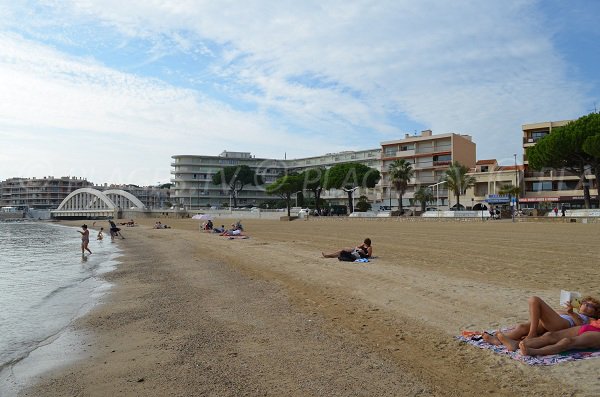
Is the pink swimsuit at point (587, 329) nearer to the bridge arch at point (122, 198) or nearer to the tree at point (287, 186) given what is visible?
the tree at point (287, 186)

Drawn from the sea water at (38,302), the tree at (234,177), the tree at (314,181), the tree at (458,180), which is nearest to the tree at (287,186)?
the tree at (314,181)

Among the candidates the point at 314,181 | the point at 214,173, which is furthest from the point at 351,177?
the point at 214,173

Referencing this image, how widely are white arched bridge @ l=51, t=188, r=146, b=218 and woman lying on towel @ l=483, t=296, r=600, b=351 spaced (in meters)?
125

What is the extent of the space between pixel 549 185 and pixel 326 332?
68130 mm

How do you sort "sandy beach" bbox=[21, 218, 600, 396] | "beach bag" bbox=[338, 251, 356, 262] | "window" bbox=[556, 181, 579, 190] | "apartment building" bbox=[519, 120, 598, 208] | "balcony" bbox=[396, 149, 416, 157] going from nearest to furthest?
→ 1. "sandy beach" bbox=[21, 218, 600, 396]
2. "beach bag" bbox=[338, 251, 356, 262]
3. "apartment building" bbox=[519, 120, 598, 208]
4. "window" bbox=[556, 181, 579, 190]
5. "balcony" bbox=[396, 149, 416, 157]

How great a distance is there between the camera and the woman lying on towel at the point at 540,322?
5.74 meters

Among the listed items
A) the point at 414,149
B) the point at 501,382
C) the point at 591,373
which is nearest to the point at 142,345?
the point at 501,382

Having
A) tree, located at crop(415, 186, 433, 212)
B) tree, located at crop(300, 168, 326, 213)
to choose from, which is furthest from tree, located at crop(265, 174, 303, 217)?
tree, located at crop(415, 186, 433, 212)

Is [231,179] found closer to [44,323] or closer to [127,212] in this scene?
[127,212]

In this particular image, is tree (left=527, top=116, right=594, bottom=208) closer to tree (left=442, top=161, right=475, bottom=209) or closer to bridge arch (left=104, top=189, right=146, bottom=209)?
Result: tree (left=442, top=161, right=475, bottom=209)

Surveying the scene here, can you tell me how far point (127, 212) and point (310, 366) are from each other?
12195cm

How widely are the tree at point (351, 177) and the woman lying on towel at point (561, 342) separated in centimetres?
7434

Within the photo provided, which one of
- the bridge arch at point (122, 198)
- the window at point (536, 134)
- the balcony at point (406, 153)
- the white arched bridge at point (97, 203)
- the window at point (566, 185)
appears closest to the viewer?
the window at point (566, 185)

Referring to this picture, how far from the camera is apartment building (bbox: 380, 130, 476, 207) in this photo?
80.4 metres
